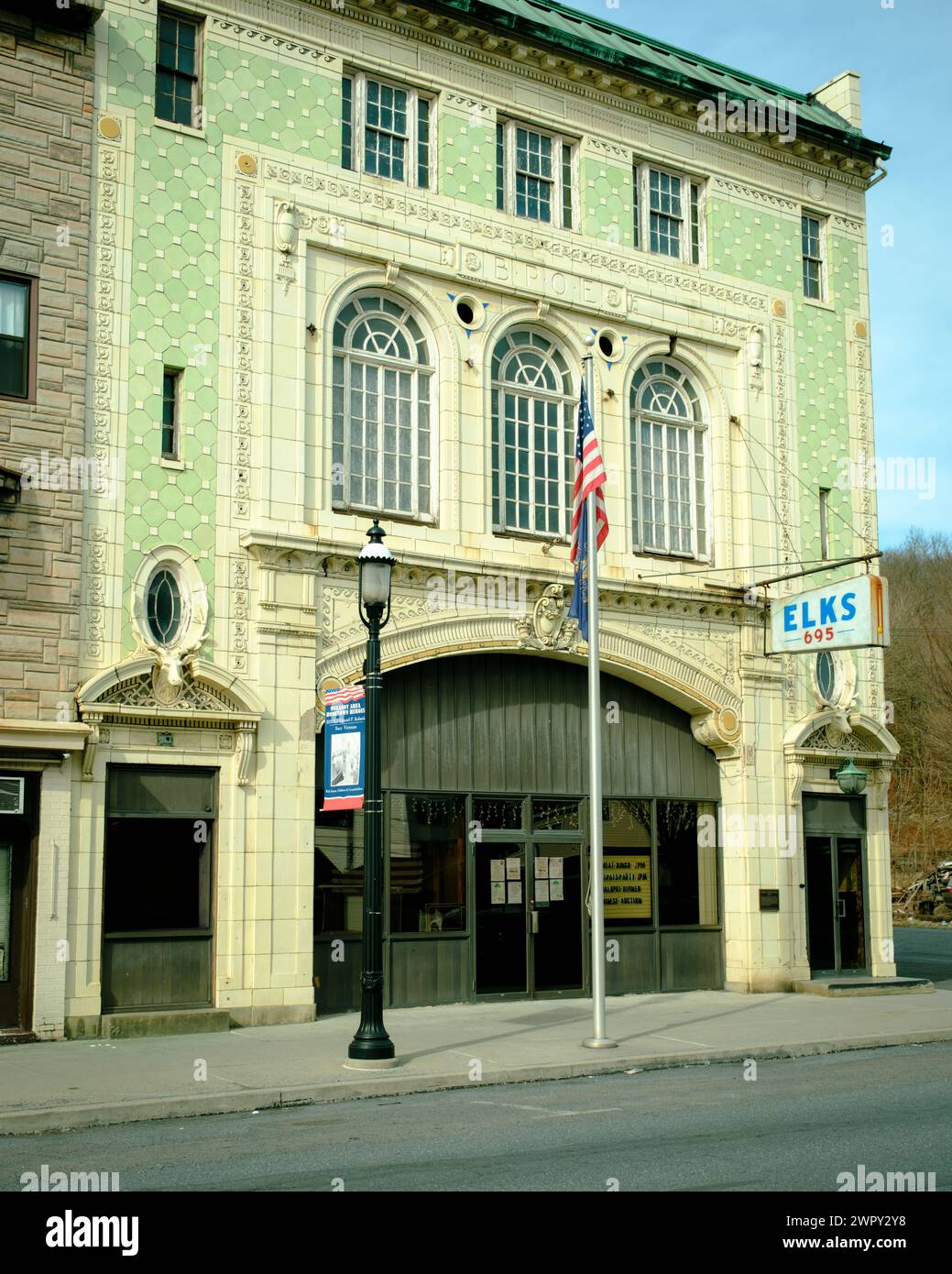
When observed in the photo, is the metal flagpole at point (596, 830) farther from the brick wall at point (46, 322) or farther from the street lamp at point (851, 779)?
the street lamp at point (851, 779)

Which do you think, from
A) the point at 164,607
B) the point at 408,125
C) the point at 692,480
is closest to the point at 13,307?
the point at 164,607

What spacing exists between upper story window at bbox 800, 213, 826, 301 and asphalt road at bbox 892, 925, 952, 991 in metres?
12.9

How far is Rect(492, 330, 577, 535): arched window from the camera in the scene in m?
21.8

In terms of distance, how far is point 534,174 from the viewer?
74.5ft

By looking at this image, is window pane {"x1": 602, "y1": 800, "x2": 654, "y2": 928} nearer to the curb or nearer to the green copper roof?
the curb

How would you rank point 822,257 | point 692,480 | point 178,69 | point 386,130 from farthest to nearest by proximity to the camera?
point 822,257
point 692,480
point 386,130
point 178,69

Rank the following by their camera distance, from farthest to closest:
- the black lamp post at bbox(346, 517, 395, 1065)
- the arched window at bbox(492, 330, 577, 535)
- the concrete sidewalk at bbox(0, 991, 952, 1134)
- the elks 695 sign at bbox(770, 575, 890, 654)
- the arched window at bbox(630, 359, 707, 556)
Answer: the arched window at bbox(630, 359, 707, 556), the arched window at bbox(492, 330, 577, 535), the elks 695 sign at bbox(770, 575, 890, 654), the black lamp post at bbox(346, 517, 395, 1065), the concrete sidewalk at bbox(0, 991, 952, 1134)

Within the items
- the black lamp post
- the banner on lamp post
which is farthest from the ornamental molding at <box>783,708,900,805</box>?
the black lamp post

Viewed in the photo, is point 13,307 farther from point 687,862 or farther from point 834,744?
point 834,744

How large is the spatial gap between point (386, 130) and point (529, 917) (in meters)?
12.0

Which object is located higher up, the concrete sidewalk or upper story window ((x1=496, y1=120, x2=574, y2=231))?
upper story window ((x1=496, y1=120, x2=574, y2=231))

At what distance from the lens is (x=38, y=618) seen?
55.8 feet
